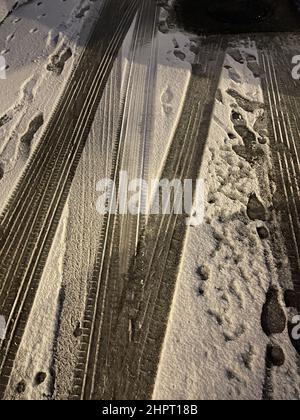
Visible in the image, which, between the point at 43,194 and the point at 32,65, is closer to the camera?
the point at 43,194

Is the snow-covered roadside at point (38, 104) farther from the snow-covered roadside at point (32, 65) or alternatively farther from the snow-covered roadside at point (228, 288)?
the snow-covered roadside at point (228, 288)

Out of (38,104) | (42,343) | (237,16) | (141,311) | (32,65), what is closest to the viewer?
(42,343)

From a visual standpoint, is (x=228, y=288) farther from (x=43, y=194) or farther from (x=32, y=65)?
(x=32, y=65)

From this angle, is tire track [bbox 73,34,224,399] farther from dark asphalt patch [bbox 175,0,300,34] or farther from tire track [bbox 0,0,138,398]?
dark asphalt patch [bbox 175,0,300,34]

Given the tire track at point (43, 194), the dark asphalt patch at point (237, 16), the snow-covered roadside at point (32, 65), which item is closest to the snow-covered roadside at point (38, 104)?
the snow-covered roadside at point (32, 65)

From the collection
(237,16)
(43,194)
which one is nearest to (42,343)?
(43,194)

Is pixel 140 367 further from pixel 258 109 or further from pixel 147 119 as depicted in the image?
pixel 258 109

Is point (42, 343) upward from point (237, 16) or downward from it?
downward
